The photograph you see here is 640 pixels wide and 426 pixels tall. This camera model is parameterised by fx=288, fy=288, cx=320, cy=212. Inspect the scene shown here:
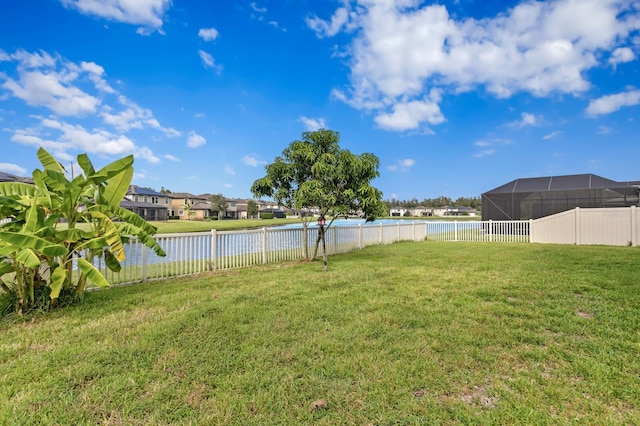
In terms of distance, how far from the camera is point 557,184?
54.5 ft

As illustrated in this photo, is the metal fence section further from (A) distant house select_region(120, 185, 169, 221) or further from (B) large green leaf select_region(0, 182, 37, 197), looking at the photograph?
(A) distant house select_region(120, 185, 169, 221)

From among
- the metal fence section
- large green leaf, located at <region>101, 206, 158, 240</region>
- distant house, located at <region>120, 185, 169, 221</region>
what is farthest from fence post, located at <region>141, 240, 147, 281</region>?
distant house, located at <region>120, 185, 169, 221</region>

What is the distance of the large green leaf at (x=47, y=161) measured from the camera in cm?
463

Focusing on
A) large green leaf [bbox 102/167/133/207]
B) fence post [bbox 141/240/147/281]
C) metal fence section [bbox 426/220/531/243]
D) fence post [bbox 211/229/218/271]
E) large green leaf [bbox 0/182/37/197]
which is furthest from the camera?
metal fence section [bbox 426/220/531/243]

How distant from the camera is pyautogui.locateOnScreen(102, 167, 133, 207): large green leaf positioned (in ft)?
15.5

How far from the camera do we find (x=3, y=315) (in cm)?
391


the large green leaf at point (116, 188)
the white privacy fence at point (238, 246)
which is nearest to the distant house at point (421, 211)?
the white privacy fence at point (238, 246)

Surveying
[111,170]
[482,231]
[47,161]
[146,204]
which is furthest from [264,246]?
[146,204]

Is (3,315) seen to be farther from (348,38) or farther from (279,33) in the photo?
(348,38)

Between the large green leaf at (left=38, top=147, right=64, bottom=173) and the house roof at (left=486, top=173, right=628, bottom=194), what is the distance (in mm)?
20004

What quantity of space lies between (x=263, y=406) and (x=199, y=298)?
3184 mm

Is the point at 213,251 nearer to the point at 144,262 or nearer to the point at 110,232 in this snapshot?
the point at 144,262

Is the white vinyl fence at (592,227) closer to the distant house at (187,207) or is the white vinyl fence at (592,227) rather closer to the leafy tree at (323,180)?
the leafy tree at (323,180)

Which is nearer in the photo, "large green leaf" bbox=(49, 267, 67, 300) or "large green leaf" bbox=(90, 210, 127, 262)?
"large green leaf" bbox=(49, 267, 67, 300)
